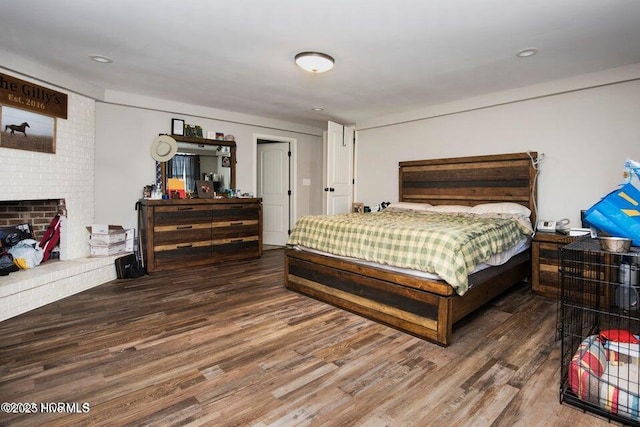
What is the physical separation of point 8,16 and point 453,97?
451 cm

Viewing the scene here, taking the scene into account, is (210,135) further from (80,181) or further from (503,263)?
(503,263)

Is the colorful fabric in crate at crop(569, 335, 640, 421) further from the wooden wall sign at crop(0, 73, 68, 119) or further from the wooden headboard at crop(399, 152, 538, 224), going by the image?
the wooden wall sign at crop(0, 73, 68, 119)

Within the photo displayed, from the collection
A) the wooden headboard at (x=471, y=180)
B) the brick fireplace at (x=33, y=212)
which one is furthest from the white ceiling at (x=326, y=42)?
the brick fireplace at (x=33, y=212)

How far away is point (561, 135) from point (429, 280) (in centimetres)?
272

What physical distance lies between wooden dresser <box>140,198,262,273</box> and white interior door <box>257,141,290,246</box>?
1.14 metres

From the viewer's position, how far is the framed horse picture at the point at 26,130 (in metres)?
3.08

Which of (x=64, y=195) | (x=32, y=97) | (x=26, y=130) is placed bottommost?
(x=64, y=195)

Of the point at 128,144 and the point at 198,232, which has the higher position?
the point at 128,144

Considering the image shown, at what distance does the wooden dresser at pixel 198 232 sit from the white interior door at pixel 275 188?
1135 mm

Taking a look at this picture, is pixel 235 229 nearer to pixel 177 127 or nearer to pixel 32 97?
pixel 177 127

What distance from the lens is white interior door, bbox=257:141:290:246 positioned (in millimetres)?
6262

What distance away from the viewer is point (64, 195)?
3.70 meters

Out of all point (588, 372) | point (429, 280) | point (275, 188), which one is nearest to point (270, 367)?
point (429, 280)

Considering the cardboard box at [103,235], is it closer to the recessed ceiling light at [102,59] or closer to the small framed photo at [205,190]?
the small framed photo at [205,190]
